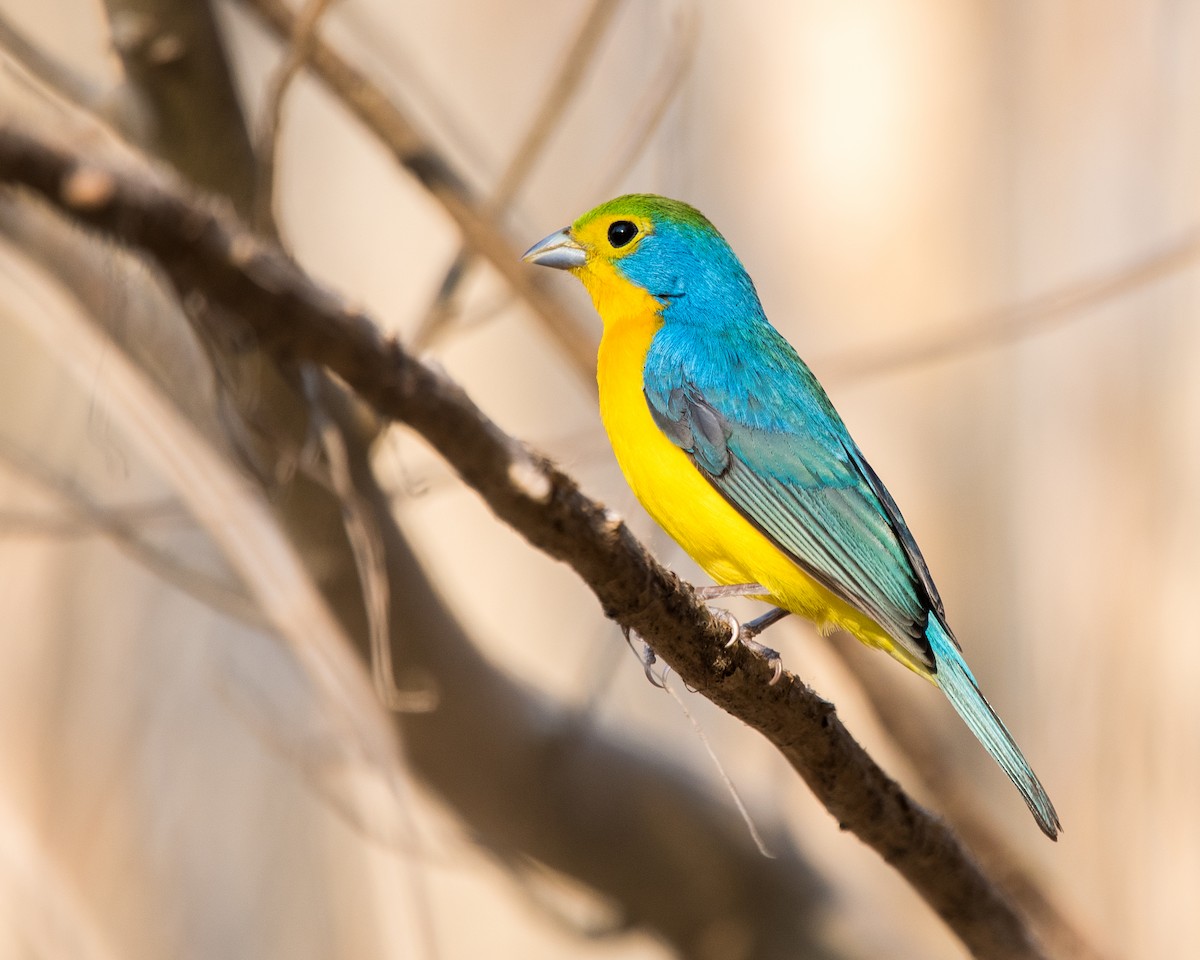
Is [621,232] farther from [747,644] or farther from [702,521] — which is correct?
[747,644]

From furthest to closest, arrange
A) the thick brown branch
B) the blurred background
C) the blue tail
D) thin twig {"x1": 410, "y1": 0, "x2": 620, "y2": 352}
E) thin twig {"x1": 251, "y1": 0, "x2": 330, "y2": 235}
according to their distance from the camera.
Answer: the blurred background
thin twig {"x1": 410, "y1": 0, "x2": 620, "y2": 352}
thin twig {"x1": 251, "y1": 0, "x2": 330, "y2": 235}
the blue tail
the thick brown branch

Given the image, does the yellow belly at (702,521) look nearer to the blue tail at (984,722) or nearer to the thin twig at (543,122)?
the blue tail at (984,722)

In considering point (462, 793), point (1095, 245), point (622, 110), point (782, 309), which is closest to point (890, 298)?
point (782, 309)

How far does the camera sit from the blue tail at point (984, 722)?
2.44 metres

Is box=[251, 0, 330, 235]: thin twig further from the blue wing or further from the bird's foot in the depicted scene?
the bird's foot

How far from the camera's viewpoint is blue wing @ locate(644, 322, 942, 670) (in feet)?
8.95

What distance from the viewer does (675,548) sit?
14.7 ft

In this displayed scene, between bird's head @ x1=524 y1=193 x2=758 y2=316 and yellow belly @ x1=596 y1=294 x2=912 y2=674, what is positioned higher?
bird's head @ x1=524 y1=193 x2=758 y2=316

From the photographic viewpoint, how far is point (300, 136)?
5168 mm

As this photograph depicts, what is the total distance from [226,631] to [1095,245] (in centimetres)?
355

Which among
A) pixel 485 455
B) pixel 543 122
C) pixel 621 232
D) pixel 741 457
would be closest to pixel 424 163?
pixel 543 122

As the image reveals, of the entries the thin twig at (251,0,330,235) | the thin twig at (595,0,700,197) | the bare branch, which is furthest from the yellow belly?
the bare branch

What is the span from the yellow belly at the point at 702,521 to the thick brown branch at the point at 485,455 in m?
0.45

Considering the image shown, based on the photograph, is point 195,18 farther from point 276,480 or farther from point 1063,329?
point 1063,329
